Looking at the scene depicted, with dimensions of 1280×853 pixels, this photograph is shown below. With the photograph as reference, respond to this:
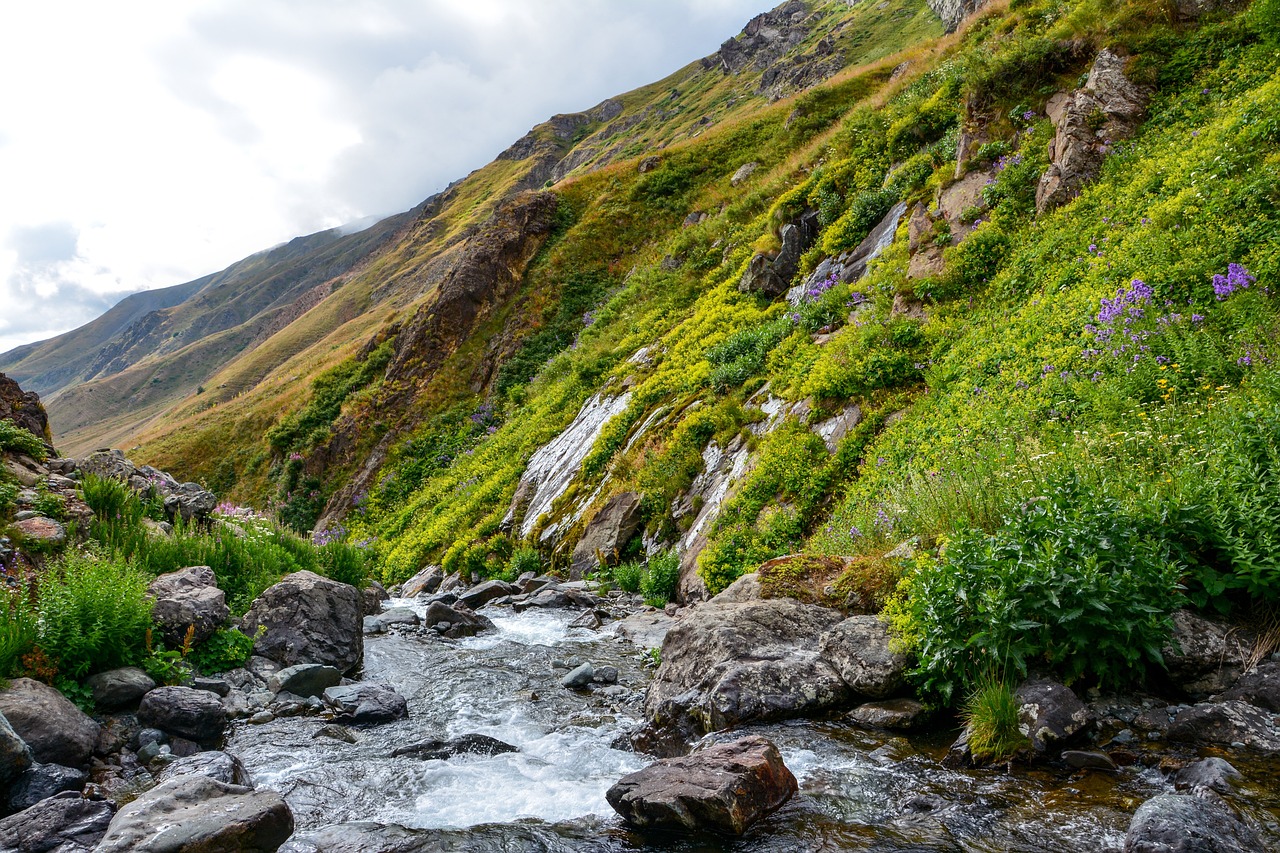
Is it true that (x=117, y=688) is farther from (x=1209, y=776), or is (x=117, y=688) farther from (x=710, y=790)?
(x=1209, y=776)

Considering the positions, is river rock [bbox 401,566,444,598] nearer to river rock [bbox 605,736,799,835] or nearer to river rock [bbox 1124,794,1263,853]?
river rock [bbox 605,736,799,835]

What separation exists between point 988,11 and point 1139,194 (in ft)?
49.3

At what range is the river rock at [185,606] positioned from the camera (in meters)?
7.96

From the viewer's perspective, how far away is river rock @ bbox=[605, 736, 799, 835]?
4.51m

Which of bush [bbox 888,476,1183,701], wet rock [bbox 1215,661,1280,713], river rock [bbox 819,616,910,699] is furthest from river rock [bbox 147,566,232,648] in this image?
wet rock [bbox 1215,661,1280,713]

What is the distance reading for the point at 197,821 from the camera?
4359mm

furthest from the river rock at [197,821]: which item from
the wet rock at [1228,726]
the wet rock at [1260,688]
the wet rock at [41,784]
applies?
the wet rock at [1260,688]

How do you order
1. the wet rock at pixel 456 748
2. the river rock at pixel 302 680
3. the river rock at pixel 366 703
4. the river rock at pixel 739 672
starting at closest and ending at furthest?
the river rock at pixel 739 672, the wet rock at pixel 456 748, the river rock at pixel 366 703, the river rock at pixel 302 680

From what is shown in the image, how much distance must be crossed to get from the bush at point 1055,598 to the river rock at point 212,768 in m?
5.80

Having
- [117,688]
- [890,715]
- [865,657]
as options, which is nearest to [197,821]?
[117,688]

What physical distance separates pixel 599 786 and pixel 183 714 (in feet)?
14.3

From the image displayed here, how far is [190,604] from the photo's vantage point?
27.2 feet

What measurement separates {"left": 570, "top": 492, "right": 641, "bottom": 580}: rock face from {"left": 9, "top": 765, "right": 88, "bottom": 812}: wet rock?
10.8 meters

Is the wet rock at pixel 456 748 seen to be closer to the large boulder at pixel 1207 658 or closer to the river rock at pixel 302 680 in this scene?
the river rock at pixel 302 680
